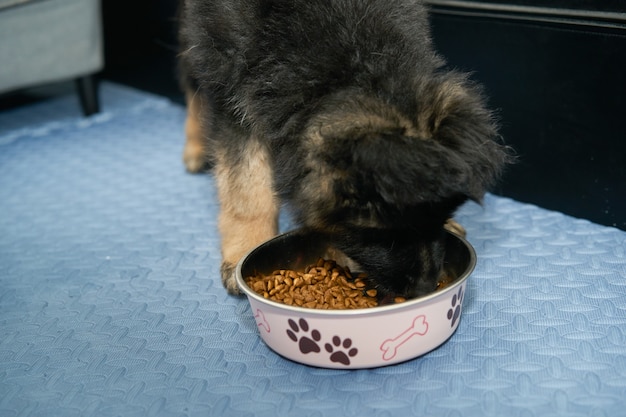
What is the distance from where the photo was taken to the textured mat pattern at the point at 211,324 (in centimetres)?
134

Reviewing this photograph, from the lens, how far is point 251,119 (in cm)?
160

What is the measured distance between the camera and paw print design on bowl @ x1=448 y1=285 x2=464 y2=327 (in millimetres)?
1408

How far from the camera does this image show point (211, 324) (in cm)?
165

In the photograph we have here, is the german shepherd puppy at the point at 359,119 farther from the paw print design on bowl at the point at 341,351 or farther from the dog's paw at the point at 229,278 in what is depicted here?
the dog's paw at the point at 229,278

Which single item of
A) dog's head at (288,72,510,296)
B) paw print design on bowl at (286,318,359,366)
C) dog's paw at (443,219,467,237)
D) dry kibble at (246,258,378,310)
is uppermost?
dog's head at (288,72,510,296)

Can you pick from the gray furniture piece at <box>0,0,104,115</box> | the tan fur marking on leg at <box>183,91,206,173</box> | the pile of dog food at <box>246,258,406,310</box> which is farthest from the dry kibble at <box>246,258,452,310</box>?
the gray furniture piece at <box>0,0,104,115</box>

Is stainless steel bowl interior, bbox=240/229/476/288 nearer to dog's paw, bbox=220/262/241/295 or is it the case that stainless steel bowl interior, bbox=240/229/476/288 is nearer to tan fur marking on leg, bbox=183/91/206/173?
dog's paw, bbox=220/262/241/295

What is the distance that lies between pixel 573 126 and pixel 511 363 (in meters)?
0.90

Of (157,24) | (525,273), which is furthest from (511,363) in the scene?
(157,24)

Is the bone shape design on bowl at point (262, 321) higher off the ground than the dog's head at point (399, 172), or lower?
lower

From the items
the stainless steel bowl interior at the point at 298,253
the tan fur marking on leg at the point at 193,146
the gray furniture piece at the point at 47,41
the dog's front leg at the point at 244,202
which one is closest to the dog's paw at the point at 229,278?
the dog's front leg at the point at 244,202

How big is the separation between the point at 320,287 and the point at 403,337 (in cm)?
29

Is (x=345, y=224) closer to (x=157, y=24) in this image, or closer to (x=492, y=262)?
(x=492, y=262)

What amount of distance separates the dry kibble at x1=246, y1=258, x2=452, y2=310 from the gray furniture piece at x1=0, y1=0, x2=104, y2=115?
185 cm
